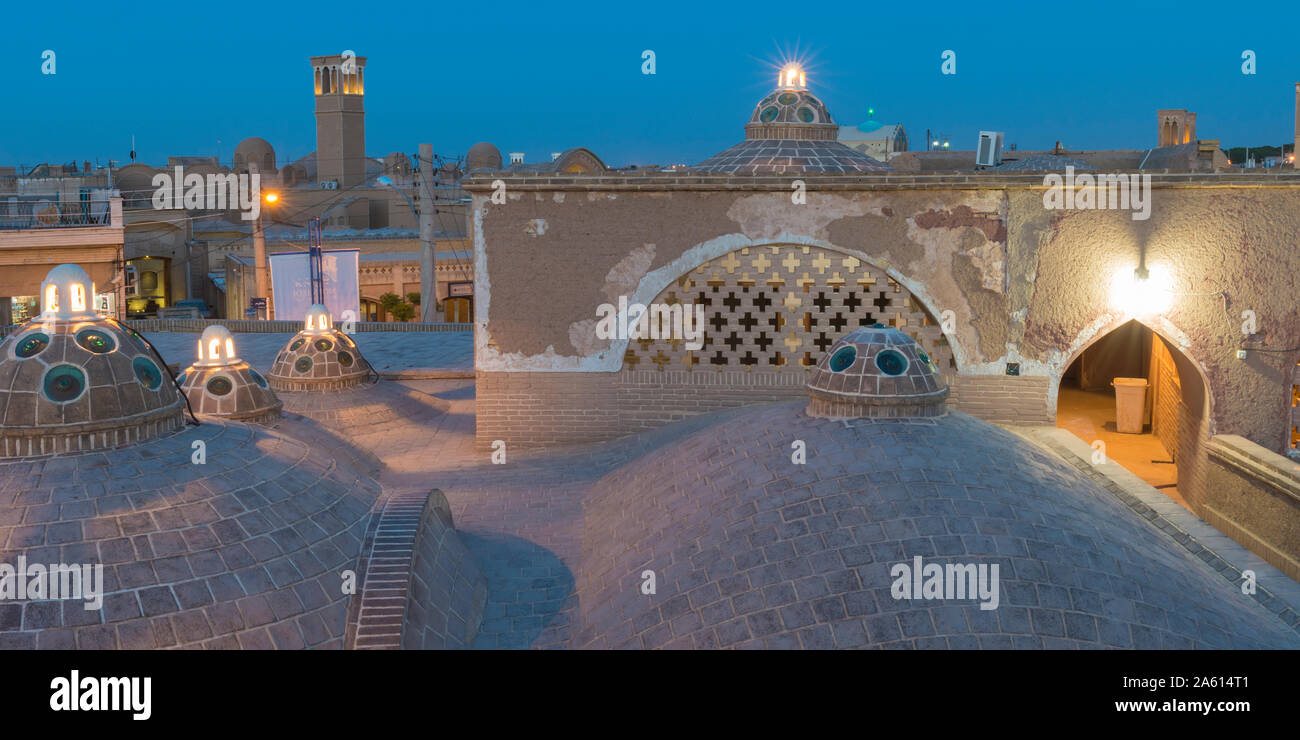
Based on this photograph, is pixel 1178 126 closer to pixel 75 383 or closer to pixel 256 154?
pixel 256 154

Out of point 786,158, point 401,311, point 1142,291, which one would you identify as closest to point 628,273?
point 786,158

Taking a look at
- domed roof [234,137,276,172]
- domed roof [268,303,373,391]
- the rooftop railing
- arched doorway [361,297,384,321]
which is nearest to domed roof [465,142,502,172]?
domed roof [234,137,276,172]

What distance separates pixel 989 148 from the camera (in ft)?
58.9

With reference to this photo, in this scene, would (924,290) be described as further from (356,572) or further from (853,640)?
(356,572)

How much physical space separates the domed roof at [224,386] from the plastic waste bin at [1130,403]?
12.8m

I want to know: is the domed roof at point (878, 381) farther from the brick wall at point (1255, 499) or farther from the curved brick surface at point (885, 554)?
the brick wall at point (1255, 499)

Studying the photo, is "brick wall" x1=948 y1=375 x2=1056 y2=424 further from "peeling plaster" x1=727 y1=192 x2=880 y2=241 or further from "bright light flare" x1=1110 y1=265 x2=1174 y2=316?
"peeling plaster" x1=727 y1=192 x2=880 y2=241

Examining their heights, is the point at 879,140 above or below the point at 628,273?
above

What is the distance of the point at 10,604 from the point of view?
646 centimetres

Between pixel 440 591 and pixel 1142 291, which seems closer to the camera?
pixel 440 591

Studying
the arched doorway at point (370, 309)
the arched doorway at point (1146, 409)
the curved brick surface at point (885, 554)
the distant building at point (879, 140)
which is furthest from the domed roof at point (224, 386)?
the distant building at point (879, 140)

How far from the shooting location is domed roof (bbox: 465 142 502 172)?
48.0 m

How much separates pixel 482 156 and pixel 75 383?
41682mm

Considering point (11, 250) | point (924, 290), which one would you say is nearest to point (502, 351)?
point (924, 290)
